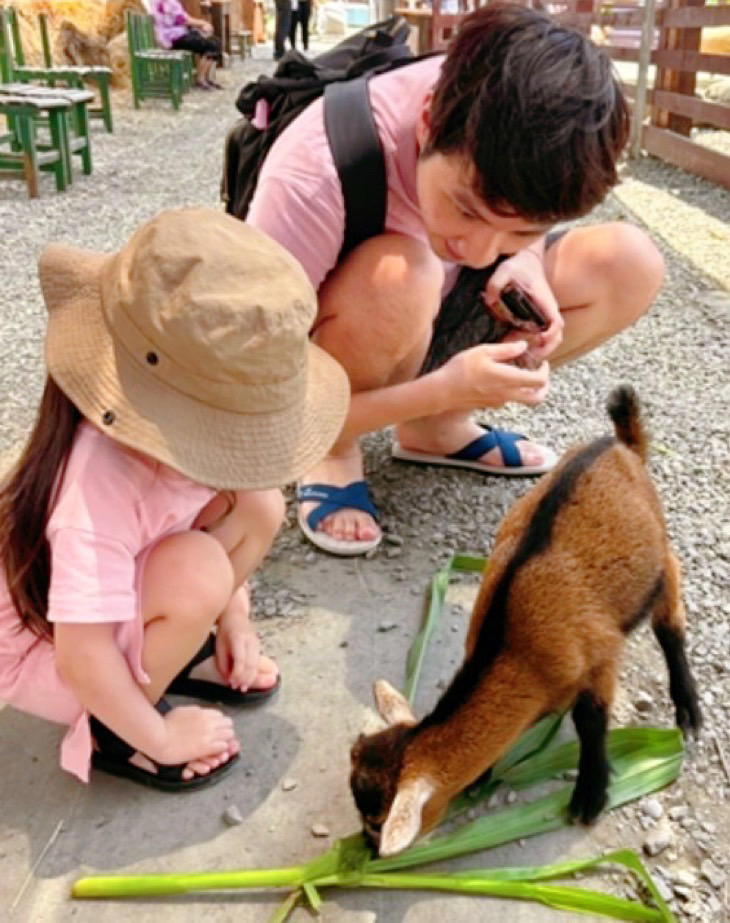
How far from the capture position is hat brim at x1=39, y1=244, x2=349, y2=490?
136 centimetres

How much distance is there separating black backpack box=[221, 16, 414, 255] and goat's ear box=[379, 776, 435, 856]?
122cm

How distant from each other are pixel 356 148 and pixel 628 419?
0.81 m

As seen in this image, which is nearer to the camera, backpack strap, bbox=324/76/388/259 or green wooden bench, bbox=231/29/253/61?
backpack strap, bbox=324/76/388/259

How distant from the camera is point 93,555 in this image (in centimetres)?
143

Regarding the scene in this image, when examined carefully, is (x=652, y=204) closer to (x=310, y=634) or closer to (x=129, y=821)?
(x=310, y=634)

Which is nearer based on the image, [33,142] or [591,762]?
[591,762]

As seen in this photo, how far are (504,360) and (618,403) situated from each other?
30cm

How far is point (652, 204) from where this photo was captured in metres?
6.71

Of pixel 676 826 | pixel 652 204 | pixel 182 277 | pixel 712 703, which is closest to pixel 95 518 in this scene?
pixel 182 277

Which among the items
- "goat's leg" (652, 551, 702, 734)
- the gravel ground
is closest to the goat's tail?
"goat's leg" (652, 551, 702, 734)

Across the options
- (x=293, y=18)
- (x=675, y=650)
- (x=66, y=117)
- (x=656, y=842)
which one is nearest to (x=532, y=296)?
(x=675, y=650)

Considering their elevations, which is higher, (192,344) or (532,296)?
(192,344)

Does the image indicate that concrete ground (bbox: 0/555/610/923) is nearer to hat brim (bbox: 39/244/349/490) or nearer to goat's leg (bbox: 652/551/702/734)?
goat's leg (bbox: 652/551/702/734)

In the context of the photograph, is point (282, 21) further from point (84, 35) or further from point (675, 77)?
point (675, 77)
